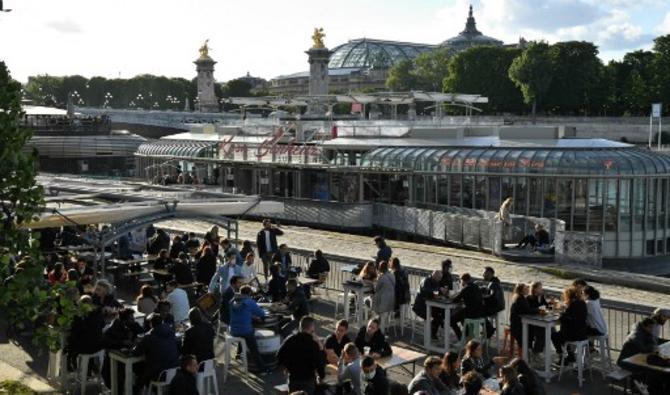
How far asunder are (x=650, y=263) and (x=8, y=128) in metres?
29.3

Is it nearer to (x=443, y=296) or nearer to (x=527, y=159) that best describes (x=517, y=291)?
(x=443, y=296)

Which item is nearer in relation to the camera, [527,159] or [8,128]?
[8,128]

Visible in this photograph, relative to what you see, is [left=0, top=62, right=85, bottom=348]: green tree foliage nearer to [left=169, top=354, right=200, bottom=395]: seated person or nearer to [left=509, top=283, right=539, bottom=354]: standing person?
[left=169, top=354, right=200, bottom=395]: seated person

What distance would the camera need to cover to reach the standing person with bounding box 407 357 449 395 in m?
10.6

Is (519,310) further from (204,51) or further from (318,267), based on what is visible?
(204,51)

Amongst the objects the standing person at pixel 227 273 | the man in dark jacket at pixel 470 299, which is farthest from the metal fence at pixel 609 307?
the standing person at pixel 227 273

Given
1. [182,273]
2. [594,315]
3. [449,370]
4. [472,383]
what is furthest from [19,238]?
[182,273]

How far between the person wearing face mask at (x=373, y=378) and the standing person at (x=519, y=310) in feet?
14.3

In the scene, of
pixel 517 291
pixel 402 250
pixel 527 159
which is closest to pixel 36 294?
pixel 517 291

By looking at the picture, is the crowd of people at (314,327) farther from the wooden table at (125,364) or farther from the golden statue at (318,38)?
the golden statue at (318,38)

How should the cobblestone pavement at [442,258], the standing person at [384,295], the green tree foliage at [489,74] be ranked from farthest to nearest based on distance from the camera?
1. the green tree foliage at [489,74]
2. the cobblestone pavement at [442,258]
3. the standing person at [384,295]

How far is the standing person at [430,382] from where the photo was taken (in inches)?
416

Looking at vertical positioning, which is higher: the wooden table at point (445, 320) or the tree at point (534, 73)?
the tree at point (534, 73)

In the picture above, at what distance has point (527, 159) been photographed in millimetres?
34188
